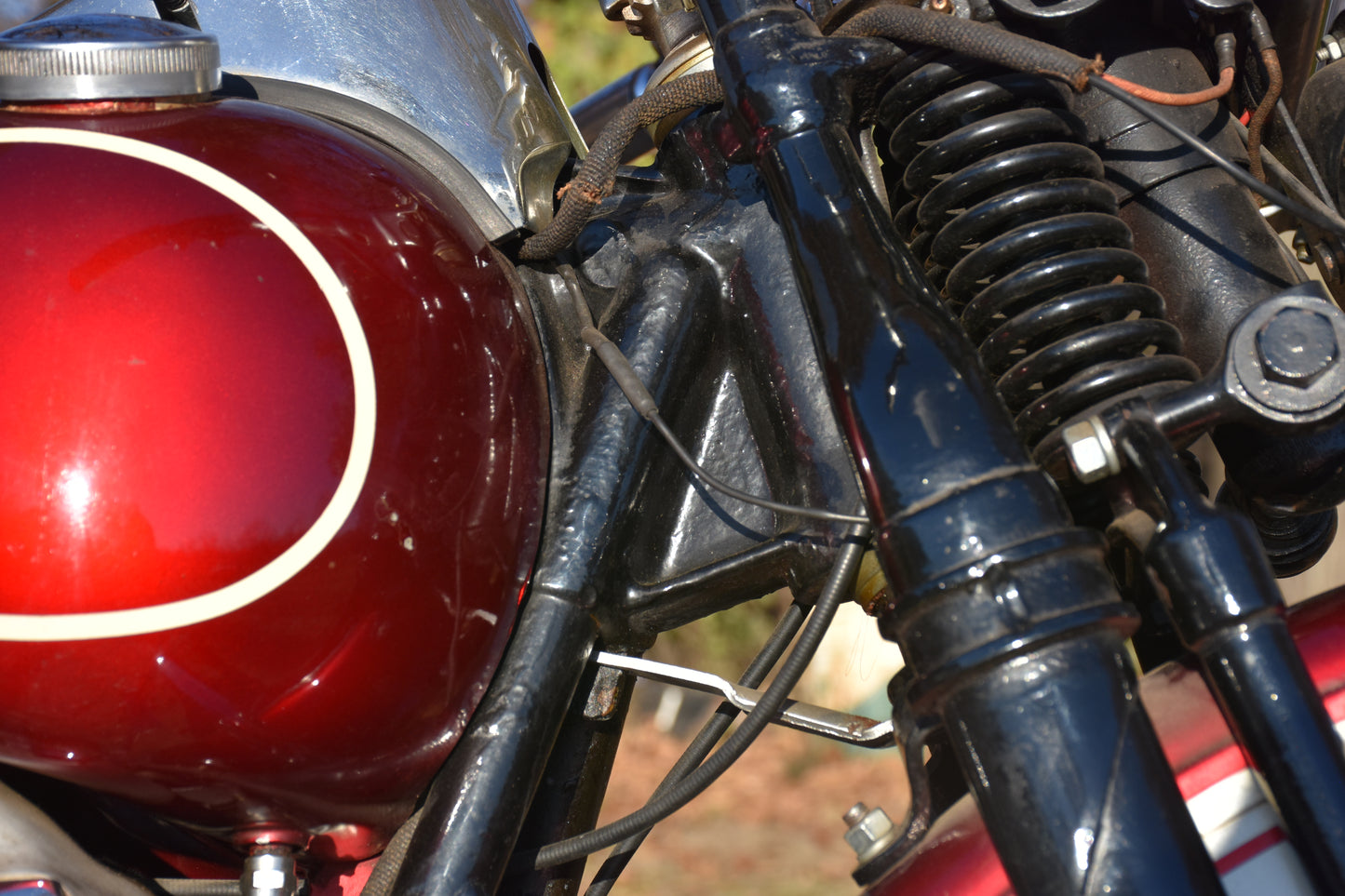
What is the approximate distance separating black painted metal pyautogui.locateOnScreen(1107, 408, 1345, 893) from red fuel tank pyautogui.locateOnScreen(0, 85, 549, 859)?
500 millimetres

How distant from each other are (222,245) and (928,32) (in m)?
0.56

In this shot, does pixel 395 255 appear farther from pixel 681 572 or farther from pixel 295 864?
pixel 295 864

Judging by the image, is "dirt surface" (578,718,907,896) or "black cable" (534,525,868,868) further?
"dirt surface" (578,718,907,896)

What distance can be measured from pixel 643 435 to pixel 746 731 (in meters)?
0.27

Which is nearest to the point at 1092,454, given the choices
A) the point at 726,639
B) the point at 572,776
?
the point at 572,776

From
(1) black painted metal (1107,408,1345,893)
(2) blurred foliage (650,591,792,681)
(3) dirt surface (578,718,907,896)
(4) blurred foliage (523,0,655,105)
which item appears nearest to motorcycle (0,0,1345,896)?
(1) black painted metal (1107,408,1345,893)

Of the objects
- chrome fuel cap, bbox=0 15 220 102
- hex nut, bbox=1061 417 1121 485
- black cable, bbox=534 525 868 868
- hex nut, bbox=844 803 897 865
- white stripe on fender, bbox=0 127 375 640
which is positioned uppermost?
chrome fuel cap, bbox=0 15 220 102

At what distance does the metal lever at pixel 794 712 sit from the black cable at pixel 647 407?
166mm

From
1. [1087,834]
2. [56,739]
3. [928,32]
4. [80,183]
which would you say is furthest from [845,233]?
[56,739]

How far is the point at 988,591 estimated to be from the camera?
675 mm

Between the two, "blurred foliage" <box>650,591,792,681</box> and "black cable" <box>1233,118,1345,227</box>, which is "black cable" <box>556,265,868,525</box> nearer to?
"black cable" <box>1233,118,1345,227</box>

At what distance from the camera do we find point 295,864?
938mm

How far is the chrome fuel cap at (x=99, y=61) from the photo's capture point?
2.70 ft

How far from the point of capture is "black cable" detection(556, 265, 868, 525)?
0.85 m
